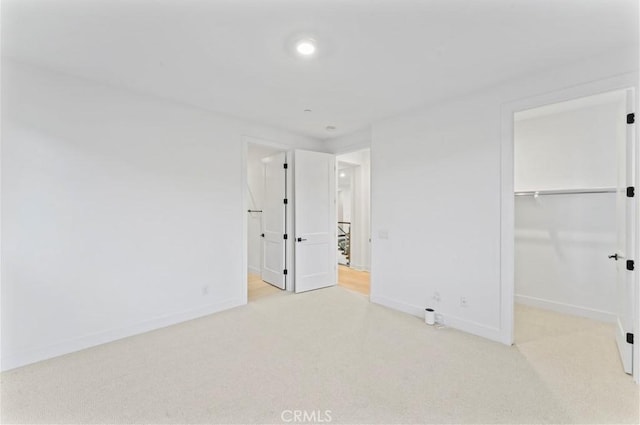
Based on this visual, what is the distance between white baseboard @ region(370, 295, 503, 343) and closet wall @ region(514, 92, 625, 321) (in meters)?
1.48

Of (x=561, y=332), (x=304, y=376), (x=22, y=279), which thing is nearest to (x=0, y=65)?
(x=22, y=279)

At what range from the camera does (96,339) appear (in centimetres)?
268

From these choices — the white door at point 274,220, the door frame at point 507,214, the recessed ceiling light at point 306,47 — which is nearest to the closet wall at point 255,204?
the white door at point 274,220

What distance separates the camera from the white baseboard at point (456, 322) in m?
2.80

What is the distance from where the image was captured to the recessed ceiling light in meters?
2.01

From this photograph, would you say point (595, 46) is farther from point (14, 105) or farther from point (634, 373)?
point (14, 105)

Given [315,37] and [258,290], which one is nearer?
A: [315,37]

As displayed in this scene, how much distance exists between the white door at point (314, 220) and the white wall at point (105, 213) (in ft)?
3.46

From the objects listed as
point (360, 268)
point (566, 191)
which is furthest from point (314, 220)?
point (566, 191)

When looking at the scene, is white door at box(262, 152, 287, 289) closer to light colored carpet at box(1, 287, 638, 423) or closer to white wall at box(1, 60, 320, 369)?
white wall at box(1, 60, 320, 369)

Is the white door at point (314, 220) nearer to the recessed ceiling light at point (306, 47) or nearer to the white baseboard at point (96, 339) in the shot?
the white baseboard at point (96, 339)

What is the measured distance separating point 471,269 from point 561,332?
115cm

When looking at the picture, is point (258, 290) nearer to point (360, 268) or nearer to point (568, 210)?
point (360, 268)

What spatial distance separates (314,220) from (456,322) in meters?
2.48
